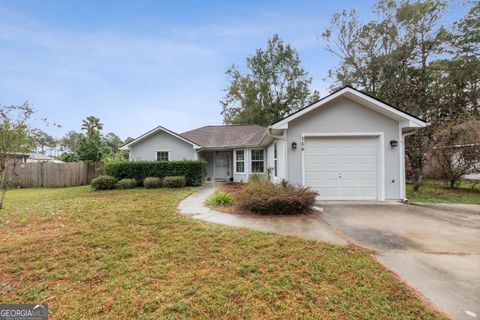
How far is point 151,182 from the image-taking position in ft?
43.7

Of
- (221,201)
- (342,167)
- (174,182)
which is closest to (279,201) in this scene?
(221,201)

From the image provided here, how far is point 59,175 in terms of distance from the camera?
15.6 m

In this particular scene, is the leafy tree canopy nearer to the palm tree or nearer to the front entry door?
the front entry door

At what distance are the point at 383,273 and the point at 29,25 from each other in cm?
1613

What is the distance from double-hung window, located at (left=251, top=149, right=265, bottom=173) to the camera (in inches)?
603

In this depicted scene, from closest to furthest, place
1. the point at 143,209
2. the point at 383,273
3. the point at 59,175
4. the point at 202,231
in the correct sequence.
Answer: the point at 383,273
the point at 202,231
the point at 143,209
the point at 59,175

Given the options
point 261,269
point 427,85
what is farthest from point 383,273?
point 427,85

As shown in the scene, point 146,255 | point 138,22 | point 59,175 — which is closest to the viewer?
point 146,255

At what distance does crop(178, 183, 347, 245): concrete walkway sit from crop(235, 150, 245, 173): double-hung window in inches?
348

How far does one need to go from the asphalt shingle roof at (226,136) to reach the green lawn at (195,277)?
11073mm

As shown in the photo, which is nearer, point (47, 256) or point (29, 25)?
point (47, 256)

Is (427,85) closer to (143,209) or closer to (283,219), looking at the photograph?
(283,219)

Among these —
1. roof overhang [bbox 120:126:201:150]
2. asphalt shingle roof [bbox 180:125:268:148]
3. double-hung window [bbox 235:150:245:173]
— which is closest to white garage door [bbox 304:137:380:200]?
asphalt shingle roof [bbox 180:125:268:148]

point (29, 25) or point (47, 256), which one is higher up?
point (29, 25)
